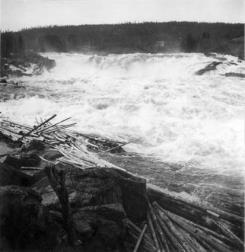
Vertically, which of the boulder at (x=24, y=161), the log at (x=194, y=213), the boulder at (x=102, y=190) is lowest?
the log at (x=194, y=213)

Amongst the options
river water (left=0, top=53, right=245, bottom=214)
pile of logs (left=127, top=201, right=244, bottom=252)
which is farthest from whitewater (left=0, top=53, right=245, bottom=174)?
pile of logs (left=127, top=201, right=244, bottom=252)

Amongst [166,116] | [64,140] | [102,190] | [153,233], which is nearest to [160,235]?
[153,233]

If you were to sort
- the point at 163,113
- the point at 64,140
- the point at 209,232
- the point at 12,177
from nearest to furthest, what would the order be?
the point at 209,232, the point at 12,177, the point at 64,140, the point at 163,113

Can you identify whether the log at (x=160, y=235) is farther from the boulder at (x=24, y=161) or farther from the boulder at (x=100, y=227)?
the boulder at (x=24, y=161)

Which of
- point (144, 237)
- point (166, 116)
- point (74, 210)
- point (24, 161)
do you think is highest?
point (166, 116)

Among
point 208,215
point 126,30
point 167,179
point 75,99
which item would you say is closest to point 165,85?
point 75,99

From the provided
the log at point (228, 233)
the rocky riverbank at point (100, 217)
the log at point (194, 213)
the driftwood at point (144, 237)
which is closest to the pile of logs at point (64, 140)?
the rocky riverbank at point (100, 217)

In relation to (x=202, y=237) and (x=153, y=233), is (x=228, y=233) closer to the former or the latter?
(x=202, y=237)
